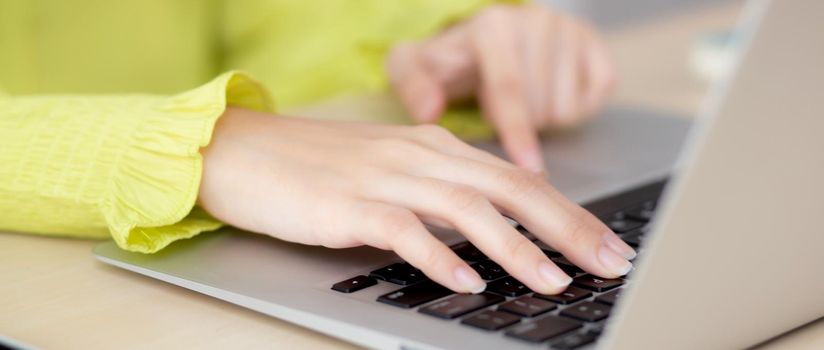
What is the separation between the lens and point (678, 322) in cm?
37

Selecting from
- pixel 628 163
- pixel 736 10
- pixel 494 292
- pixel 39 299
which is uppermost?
pixel 736 10

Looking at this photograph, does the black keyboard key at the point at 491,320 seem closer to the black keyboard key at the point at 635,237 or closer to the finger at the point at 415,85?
the black keyboard key at the point at 635,237

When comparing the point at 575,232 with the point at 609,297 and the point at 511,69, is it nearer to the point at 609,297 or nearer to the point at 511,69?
the point at 609,297

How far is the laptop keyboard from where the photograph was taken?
41 centimetres

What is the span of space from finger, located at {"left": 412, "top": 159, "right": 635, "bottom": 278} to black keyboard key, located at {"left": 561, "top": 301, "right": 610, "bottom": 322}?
48 millimetres

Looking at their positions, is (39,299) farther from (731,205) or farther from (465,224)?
(731,205)

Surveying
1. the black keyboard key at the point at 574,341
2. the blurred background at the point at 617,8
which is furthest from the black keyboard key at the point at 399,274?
the blurred background at the point at 617,8

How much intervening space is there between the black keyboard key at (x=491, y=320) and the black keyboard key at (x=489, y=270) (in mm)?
60

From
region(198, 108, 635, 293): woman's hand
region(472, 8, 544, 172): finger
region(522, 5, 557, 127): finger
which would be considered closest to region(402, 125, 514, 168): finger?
region(198, 108, 635, 293): woman's hand

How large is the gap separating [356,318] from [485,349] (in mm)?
68

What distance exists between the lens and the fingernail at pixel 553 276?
46cm

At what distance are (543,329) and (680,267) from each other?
2.9 inches

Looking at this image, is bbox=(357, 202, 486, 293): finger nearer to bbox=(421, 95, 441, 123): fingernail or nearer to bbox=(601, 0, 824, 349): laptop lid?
bbox=(601, 0, 824, 349): laptop lid

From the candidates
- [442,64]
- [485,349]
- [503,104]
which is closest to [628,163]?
[503,104]
